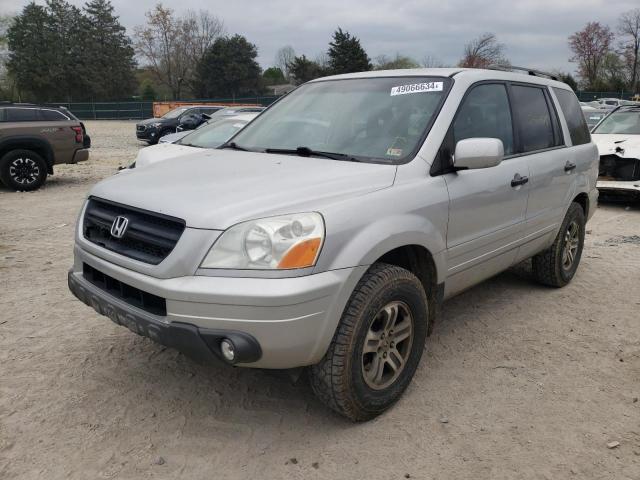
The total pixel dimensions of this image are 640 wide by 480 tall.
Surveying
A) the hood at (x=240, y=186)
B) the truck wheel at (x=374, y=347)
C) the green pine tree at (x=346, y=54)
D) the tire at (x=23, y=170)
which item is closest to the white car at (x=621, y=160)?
the truck wheel at (x=374, y=347)

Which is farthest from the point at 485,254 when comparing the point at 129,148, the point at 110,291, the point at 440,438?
the point at 129,148

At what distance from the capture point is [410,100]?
11.6ft

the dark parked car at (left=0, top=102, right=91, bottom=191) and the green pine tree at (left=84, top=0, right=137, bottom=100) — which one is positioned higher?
the green pine tree at (left=84, top=0, right=137, bottom=100)

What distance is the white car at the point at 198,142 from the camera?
813 centimetres

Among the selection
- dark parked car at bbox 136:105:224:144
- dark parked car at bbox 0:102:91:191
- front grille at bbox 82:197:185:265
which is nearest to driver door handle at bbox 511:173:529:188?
front grille at bbox 82:197:185:265

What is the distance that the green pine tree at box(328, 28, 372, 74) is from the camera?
57875 millimetres

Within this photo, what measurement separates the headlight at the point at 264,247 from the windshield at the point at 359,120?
94 cm

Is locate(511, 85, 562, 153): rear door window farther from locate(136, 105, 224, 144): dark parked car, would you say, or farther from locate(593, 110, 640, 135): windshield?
locate(136, 105, 224, 144): dark parked car

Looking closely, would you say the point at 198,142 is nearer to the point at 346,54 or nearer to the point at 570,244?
the point at 570,244

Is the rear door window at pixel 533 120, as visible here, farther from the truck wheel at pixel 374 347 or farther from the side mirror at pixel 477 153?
the truck wheel at pixel 374 347

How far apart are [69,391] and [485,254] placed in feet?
8.99

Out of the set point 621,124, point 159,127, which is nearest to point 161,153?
point 621,124

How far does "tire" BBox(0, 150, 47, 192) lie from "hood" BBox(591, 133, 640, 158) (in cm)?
988

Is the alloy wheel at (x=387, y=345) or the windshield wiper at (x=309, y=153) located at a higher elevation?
the windshield wiper at (x=309, y=153)
